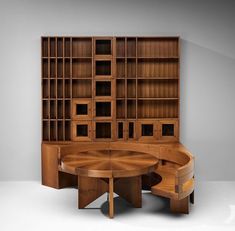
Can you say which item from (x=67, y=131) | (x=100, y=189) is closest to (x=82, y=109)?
(x=67, y=131)

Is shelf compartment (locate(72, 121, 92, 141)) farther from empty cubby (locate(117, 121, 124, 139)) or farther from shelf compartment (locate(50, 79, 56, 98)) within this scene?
shelf compartment (locate(50, 79, 56, 98))

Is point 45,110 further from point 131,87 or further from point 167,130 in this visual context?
point 167,130

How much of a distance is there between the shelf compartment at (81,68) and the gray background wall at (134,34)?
480mm

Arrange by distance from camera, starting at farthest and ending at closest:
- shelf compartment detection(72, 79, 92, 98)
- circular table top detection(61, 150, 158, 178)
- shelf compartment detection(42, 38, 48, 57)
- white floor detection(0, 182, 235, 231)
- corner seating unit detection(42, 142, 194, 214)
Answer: shelf compartment detection(72, 79, 92, 98), shelf compartment detection(42, 38, 48, 57), corner seating unit detection(42, 142, 194, 214), circular table top detection(61, 150, 158, 178), white floor detection(0, 182, 235, 231)

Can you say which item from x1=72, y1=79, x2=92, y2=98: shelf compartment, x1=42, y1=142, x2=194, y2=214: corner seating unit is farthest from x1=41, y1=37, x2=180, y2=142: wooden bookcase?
x1=42, y1=142, x2=194, y2=214: corner seating unit

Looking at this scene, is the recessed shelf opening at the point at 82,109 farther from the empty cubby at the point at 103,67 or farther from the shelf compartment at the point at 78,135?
the empty cubby at the point at 103,67

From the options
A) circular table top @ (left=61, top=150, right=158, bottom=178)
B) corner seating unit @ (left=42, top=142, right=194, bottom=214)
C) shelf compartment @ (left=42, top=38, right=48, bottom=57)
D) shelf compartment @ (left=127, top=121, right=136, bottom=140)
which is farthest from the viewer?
shelf compartment @ (left=127, top=121, right=136, bottom=140)

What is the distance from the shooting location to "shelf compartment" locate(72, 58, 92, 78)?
293 inches

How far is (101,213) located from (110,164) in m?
0.67

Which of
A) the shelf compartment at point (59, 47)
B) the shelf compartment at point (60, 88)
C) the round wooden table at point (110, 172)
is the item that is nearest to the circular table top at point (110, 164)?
the round wooden table at point (110, 172)

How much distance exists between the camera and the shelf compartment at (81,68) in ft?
24.4

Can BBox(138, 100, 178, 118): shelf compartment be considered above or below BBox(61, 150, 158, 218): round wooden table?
above

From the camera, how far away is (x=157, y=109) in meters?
7.54

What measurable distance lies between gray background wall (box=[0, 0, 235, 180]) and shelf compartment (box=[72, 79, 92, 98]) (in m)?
0.64
